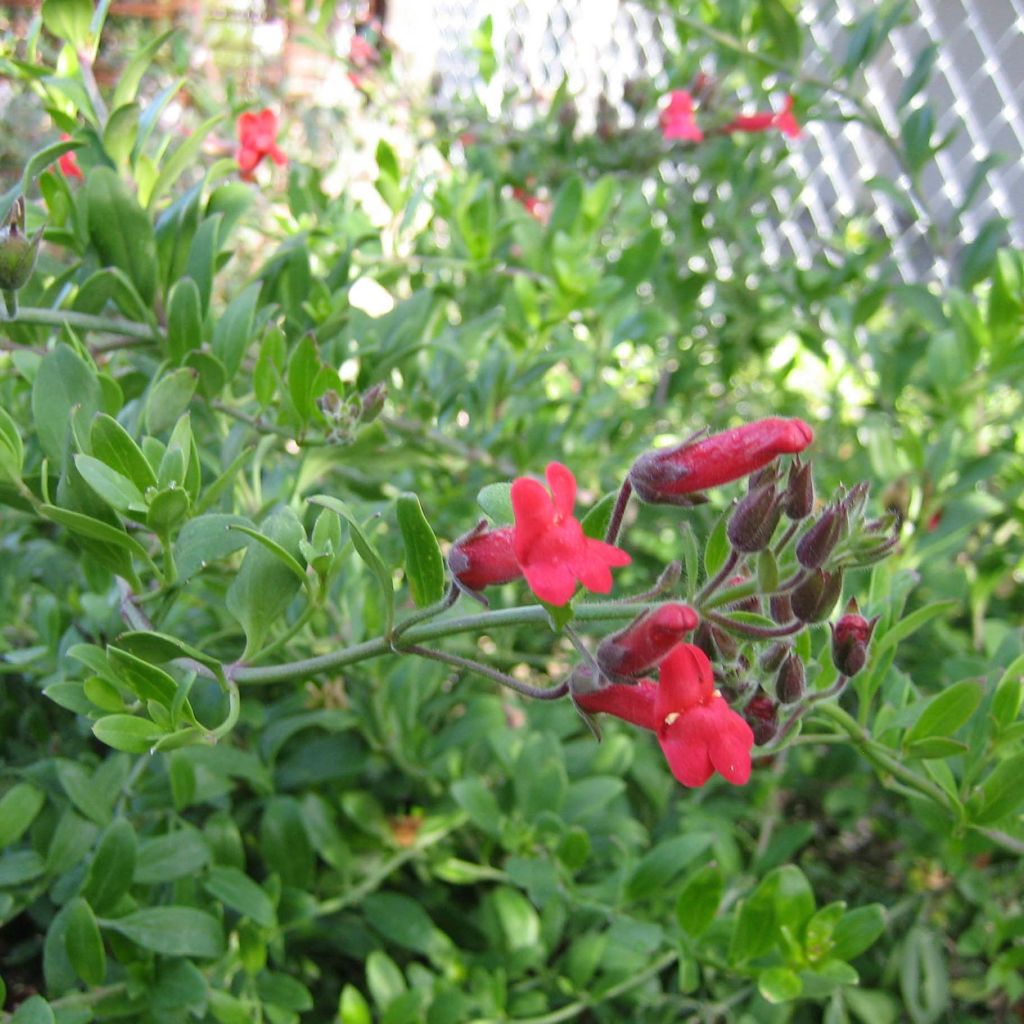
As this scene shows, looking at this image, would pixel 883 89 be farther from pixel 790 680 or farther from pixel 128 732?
pixel 128 732

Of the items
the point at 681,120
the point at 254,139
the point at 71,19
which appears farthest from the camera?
the point at 681,120

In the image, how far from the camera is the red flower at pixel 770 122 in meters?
1.79

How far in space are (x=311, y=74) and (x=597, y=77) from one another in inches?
60.8

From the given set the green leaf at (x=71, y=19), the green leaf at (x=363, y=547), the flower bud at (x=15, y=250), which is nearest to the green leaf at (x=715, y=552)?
the green leaf at (x=363, y=547)

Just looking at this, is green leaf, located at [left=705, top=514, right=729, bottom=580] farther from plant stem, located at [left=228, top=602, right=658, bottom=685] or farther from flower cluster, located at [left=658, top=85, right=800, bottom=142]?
flower cluster, located at [left=658, top=85, right=800, bottom=142]

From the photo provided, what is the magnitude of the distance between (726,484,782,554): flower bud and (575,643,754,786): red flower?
0.25ft

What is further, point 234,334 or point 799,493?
point 234,334

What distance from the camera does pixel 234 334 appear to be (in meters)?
0.96

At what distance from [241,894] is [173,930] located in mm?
89

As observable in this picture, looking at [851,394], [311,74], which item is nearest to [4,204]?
[851,394]

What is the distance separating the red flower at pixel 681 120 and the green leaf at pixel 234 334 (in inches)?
44.0

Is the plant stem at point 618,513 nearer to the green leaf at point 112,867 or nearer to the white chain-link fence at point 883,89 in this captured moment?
the green leaf at point 112,867

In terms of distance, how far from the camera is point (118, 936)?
90 cm

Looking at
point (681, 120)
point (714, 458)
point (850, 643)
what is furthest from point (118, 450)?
point (681, 120)
